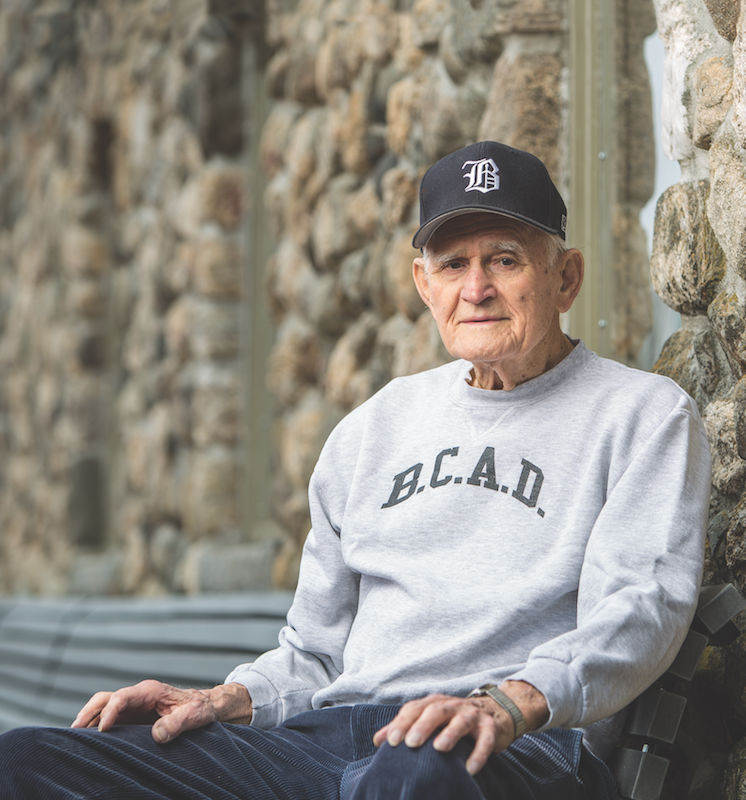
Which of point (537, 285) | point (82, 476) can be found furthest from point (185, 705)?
point (82, 476)

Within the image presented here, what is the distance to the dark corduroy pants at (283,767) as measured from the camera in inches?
54.2

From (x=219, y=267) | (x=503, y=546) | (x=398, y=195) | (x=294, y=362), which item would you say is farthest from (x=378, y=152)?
(x=503, y=546)

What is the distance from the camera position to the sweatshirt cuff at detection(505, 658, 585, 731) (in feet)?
4.79

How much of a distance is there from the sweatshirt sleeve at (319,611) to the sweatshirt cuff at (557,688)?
54 cm

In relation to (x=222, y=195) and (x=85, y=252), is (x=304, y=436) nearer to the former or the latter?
(x=222, y=195)

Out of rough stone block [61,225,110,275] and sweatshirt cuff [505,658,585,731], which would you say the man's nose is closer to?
sweatshirt cuff [505,658,585,731]

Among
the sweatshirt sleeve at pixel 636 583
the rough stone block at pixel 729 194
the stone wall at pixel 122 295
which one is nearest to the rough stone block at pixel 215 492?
the stone wall at pixel 122 295

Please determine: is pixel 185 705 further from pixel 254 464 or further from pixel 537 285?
pixel 254 464

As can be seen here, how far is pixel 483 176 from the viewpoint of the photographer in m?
1.80

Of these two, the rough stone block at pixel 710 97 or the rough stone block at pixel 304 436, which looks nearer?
the rough stone block at pixel 710 97

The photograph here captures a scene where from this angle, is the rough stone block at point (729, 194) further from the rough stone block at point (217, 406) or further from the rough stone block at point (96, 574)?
the rough stone block at point (96, 574)

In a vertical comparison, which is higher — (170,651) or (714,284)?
(714,284)

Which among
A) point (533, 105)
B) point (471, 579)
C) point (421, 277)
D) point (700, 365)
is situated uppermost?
point (533, 105)

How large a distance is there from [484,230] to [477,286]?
3.2 inches
